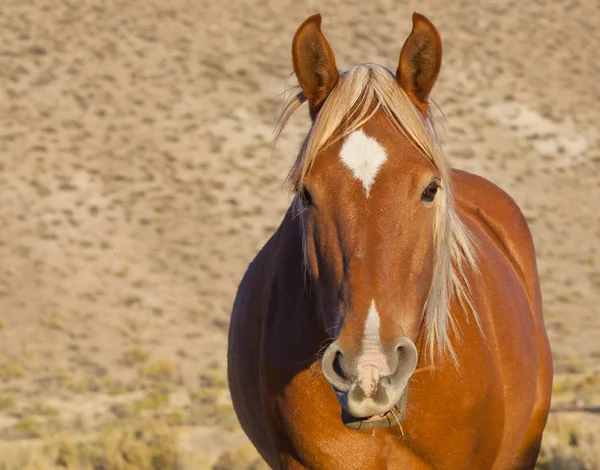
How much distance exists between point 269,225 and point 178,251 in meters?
1.97

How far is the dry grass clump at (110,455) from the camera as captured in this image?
Result: 26.5 feet

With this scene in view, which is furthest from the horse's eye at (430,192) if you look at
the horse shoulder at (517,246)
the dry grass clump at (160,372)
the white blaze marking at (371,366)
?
the dry grass clump at (160,372)

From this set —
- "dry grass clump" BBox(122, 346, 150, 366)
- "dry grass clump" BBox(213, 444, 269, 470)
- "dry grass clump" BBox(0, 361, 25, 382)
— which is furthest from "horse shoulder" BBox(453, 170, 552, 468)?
"dry grass clump" BBox(0, 361, 25, 382)

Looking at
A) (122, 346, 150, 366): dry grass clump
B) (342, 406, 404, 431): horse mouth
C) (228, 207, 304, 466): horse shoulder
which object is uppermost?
(342, 406, 404, 431): horse mouth

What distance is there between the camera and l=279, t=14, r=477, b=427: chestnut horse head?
3096 mm

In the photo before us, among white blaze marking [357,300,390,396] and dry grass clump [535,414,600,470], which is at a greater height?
white blaze marking [357,300,390,396]

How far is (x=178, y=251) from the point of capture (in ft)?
60.0

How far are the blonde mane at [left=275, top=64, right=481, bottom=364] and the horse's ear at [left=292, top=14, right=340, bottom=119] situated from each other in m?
0.06

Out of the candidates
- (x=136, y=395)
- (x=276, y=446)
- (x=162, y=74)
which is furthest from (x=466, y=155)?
(x=276, y=446)

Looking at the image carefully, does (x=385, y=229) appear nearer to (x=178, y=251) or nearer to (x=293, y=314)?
(x=293, y=314)

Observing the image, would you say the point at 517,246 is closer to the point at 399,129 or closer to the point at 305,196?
the point at 399,129

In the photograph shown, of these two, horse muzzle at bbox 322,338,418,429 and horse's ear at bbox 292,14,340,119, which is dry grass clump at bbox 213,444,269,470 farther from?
horse muzzle at bbox 322,338,418,429

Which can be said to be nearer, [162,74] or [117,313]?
[117,313]

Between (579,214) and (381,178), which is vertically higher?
(381,178)
